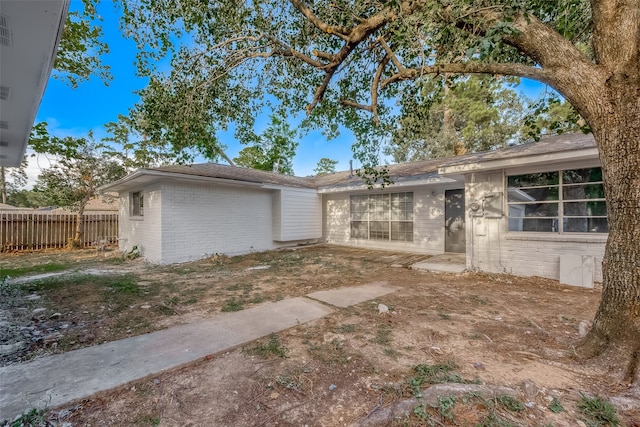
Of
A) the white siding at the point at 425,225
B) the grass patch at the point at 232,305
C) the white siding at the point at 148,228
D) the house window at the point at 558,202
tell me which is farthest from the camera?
the white siding at the point at 425,225

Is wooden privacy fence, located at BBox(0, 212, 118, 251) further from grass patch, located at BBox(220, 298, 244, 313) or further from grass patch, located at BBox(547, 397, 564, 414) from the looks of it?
grass patch, located at BBox(547, 397, 564, 414)

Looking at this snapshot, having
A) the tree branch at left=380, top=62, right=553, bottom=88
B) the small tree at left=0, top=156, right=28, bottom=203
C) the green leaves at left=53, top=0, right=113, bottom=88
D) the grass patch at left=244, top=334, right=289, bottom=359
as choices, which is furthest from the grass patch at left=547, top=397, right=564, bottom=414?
the small tree at left=0, top=156, right=28, bottom=203

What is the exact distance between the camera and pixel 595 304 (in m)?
4.26

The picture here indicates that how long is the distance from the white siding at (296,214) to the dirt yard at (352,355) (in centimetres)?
496

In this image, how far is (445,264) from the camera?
24.1ft

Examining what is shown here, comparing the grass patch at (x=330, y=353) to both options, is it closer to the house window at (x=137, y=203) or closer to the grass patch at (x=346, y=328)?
the grass patch at (x=346, y=328)

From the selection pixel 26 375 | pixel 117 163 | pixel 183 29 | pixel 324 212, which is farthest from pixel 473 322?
pixel 117 163

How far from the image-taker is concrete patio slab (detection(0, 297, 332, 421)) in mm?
2061

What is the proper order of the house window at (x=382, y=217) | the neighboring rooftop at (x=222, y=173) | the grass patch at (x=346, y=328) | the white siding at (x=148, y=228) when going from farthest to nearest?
the house window at (x=382, y=217) → the neighboring rooftop at (x=222, y=173) → the white siding at (x=148, y=228) → the grass patch at (x=346, y=328)

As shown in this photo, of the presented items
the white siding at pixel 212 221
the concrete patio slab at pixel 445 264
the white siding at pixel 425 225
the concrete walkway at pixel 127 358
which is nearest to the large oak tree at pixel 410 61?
the concrete walkway at pixel 127 358

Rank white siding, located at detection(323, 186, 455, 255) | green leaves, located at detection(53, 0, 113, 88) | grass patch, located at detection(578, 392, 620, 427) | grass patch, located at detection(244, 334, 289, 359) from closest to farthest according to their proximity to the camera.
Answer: grass patch, located at detection(578, 392, 620, 427)
grass patch, located at detection(244, 334, 289, 359)
green leaves, located at detection(53, 0, 113, 88)
white siding, located at detection(323, 186, 455, 255)

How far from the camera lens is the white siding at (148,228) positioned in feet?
25.9

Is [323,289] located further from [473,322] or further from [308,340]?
[473,322]

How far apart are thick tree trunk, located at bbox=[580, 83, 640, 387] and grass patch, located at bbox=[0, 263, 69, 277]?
10.6 meters
